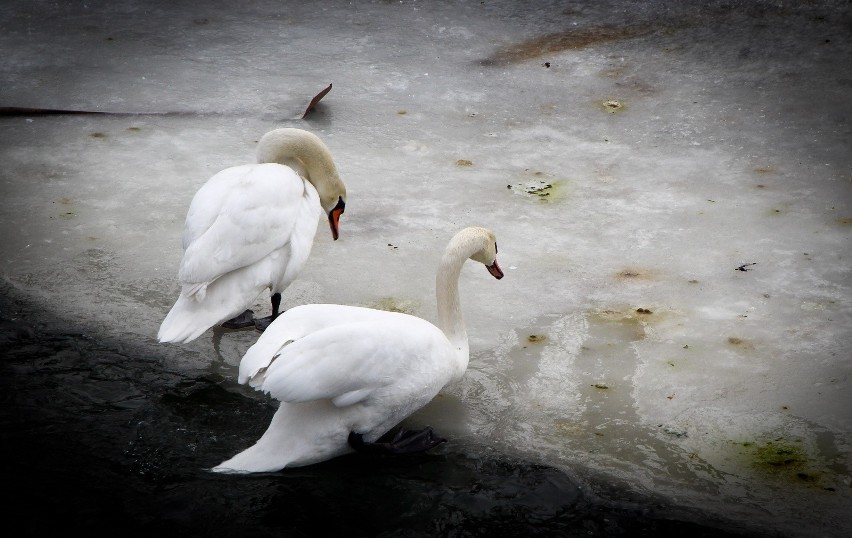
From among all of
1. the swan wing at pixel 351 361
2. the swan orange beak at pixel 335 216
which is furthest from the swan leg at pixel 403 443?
the swan orange beak at pixel 335 216

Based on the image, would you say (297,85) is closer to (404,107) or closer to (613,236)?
(404,107)

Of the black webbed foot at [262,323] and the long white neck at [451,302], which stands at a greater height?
the long white neck at [451,302]

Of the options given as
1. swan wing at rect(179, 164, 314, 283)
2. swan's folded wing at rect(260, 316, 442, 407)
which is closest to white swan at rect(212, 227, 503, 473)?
swan's folded wing at rect(260, 316, 442, 407)

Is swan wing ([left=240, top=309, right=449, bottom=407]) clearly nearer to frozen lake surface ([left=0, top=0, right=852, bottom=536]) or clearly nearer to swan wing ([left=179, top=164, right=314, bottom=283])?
frozen lake surface ([left=0, top=0, right=852, bottom=536])

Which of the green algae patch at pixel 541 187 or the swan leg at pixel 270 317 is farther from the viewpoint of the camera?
the green algae patch at pixel 541 187

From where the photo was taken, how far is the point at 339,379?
3.25 meters

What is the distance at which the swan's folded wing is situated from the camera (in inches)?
126

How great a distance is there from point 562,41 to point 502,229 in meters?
3.00

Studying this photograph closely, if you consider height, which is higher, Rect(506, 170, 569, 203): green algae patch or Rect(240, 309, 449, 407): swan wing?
Rect(240, 309, 449, 407): swan wing

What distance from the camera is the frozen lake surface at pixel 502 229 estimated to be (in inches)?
133

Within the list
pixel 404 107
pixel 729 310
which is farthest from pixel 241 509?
pixel 404 107

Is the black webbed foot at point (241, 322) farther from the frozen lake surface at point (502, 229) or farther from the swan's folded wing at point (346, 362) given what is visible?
the swan's folded wing at point (346, 362)

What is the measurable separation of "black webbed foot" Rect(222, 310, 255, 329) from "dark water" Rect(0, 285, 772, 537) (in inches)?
23.6

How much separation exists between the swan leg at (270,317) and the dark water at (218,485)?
1.95 ft
